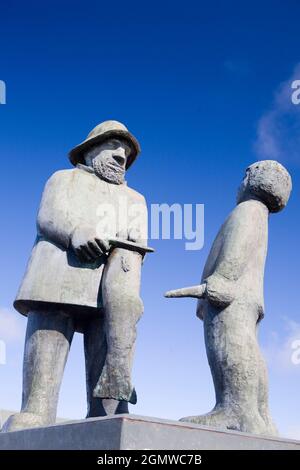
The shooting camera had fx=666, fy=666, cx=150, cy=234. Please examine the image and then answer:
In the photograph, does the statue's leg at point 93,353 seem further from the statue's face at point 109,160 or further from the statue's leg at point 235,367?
the statue's face at point 109,160

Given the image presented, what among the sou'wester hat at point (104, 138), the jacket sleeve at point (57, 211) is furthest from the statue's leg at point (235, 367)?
the sou'wester hat at point (104, 138)

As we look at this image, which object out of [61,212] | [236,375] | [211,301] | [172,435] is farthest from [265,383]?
[61,212]

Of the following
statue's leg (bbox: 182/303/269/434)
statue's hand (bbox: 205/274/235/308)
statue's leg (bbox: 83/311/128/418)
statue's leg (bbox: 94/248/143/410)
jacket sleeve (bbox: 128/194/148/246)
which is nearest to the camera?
statue's leg (bbox: 182/303/269/434)

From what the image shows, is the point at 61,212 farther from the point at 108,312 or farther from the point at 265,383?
the point at 265,383

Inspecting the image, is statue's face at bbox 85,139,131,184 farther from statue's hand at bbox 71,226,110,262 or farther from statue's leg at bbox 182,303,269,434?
statue's leg at bbox 182,303,269,434

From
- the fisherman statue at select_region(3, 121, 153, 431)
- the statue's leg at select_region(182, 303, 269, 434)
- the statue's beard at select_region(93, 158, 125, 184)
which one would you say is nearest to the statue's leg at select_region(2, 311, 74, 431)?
the fisherman statue at select_region(3, 121, 153, 431)

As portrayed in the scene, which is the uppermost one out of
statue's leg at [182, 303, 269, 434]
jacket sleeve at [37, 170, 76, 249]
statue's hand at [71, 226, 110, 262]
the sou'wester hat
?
the sou'wester hat

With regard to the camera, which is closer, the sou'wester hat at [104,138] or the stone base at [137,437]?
the stone base at [137,437]

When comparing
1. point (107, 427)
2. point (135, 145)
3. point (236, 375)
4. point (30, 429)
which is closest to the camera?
point (107, 427)

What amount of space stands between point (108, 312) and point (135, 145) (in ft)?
5.70

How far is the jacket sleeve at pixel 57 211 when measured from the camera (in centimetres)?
537

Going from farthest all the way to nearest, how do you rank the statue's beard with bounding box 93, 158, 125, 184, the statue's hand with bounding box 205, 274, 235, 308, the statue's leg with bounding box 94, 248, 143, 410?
the statue's beard with bounding box 93, 158, 125, 184 → the statue's hand with bounding box 205, 274, 235, 308 → the statue's leg with bounding box 94, 248, 143, 410

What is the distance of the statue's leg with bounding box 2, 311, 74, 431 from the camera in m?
5.07

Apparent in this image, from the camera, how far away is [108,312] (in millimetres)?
5090
